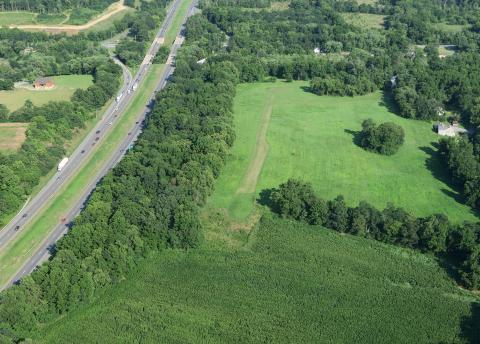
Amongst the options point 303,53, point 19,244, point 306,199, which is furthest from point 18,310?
point 303,53

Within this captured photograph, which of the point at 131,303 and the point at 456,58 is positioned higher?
the point at 456,58

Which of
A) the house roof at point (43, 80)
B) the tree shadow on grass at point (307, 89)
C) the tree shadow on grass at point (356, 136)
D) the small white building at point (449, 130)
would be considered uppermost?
the small white building at point (449, 130)

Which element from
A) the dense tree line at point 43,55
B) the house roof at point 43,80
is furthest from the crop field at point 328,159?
the house roof at point 43,80

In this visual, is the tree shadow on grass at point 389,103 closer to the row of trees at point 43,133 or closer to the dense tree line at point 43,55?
the row of trees at point 43,133

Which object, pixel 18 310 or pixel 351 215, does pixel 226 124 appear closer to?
pixel 351 215

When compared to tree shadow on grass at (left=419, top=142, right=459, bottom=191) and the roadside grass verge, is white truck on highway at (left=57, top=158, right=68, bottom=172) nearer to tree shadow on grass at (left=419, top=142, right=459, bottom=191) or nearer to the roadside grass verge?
the roadside grass verge

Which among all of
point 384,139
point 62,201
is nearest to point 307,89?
point 384,139
